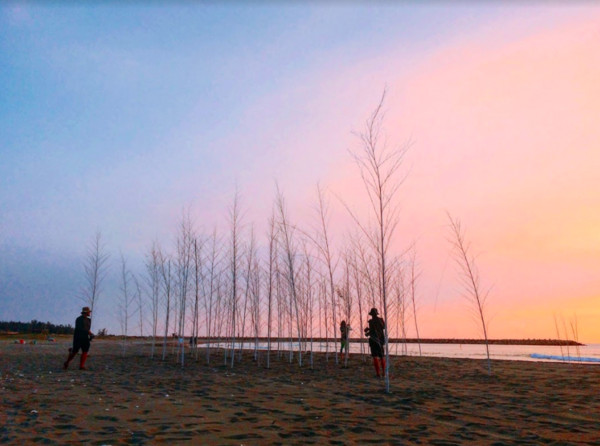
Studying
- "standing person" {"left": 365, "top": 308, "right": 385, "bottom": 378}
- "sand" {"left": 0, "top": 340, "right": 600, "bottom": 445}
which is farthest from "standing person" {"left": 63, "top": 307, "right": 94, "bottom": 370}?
"standing person" {"left": 365, "top": 308, "right": 385, "bottom": 378}

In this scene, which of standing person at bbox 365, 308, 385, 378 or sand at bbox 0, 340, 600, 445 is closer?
sand at bbox 0, 340, 600, 445

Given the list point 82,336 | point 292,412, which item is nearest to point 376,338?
point 292,412

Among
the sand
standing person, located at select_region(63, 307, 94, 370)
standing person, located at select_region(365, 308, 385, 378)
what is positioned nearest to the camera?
the sand

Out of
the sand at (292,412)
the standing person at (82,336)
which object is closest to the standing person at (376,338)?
the sand at (292,412)

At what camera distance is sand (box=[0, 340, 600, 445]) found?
4.36 m

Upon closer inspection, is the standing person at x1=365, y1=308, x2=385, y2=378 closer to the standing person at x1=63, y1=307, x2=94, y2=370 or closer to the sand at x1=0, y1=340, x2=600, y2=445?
the sand at x1=0, y1=340, x2=600, y2=445

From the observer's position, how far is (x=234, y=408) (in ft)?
19.2

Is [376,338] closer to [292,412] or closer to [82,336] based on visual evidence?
[292,412]

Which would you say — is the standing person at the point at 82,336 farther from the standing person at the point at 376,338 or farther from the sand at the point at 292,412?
the standing person at the point at 376,338

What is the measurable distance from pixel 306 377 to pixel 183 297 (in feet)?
22.4

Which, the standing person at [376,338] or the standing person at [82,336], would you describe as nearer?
the standing person at [376,338]

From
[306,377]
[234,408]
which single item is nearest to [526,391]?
[306,377]

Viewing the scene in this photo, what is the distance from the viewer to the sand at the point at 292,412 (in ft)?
14.3

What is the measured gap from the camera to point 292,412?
18.5ft
